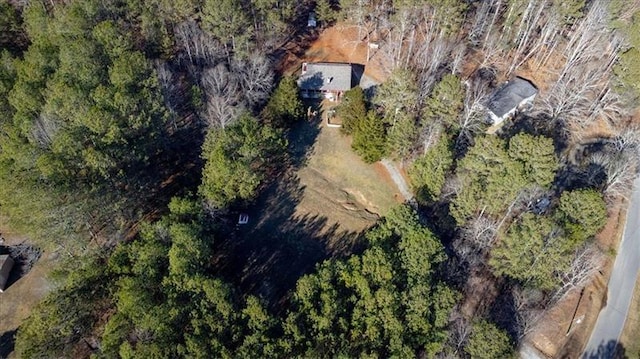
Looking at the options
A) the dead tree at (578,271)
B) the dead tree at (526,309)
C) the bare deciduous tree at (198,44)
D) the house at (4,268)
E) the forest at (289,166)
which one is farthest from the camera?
the bare deciduous tree at (198,44)

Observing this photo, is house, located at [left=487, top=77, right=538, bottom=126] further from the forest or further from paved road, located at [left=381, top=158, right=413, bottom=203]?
paved road, located at [left=381, top=158, right=413, bottom=203]

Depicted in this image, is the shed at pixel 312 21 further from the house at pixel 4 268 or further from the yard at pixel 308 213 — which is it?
the house at pixel 4 268

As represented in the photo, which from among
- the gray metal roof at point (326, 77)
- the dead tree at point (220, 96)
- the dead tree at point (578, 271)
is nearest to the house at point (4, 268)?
the dead tree at point (220, 96)

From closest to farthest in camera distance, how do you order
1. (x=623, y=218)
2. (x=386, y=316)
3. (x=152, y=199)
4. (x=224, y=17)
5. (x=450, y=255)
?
(x=386, y=316) → (x=450, y=255) → (x=623, y=218) → (x=152, y=199) → (x=224, y=17)

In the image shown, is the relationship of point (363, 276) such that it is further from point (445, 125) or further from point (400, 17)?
point (400, 17)

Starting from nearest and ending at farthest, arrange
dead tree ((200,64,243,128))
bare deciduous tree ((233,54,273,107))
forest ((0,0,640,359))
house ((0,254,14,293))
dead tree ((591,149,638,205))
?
1. forest ((0,0,640,359))
2. dead tree ((591,149,638,205))
3. house ((0,254,14,293))
4. dead tree ((200,64,243,128))
5. bare deciduous tree ((233,54,273,107))

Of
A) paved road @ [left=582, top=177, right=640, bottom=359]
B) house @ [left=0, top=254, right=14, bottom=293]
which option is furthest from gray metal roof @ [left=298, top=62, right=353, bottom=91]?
house @ [left=0, top=254, right=14, bottom=293]

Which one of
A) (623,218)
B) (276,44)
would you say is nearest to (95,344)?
(276,44)
